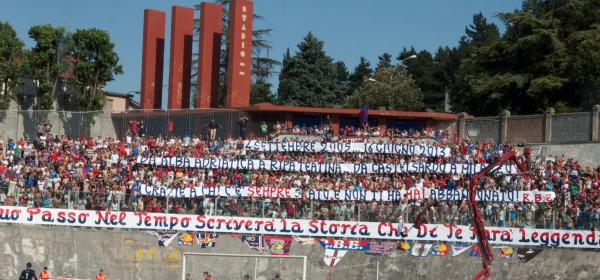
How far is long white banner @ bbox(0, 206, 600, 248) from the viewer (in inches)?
1529

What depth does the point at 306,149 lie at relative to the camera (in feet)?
158

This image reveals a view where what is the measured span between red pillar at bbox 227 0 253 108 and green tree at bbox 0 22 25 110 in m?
14.6

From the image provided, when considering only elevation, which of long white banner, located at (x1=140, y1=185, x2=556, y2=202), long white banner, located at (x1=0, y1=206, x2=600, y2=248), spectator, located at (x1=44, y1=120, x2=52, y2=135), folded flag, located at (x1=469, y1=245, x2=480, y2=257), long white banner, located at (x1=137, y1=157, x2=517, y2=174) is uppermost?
spectator, located at (x1=44, y1=120, x2=52, y2=135)

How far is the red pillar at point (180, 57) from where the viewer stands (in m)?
57.1

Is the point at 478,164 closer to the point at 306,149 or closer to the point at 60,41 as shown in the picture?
the point at 306,149

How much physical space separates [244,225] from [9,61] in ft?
88.2

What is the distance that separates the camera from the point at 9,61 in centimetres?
5869

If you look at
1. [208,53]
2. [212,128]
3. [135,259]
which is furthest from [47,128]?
[135,259]

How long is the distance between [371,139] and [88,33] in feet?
73.3

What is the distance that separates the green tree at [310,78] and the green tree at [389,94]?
3.87 meters

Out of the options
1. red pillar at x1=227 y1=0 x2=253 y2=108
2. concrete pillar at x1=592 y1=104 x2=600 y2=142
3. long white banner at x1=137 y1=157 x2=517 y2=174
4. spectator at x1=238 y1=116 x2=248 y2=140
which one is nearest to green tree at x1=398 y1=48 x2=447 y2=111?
red pillar at x1=227 y1=0 x2=253 y2=108

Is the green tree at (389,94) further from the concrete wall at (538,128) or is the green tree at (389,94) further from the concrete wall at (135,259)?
the concrete wall at (135,259)

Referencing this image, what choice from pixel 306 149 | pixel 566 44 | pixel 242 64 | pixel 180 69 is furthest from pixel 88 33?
pixel 566 44

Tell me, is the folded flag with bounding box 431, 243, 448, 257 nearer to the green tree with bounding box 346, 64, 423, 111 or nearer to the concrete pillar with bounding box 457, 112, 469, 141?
the concrete pillar with bounding box 457, 112, 469, 141
